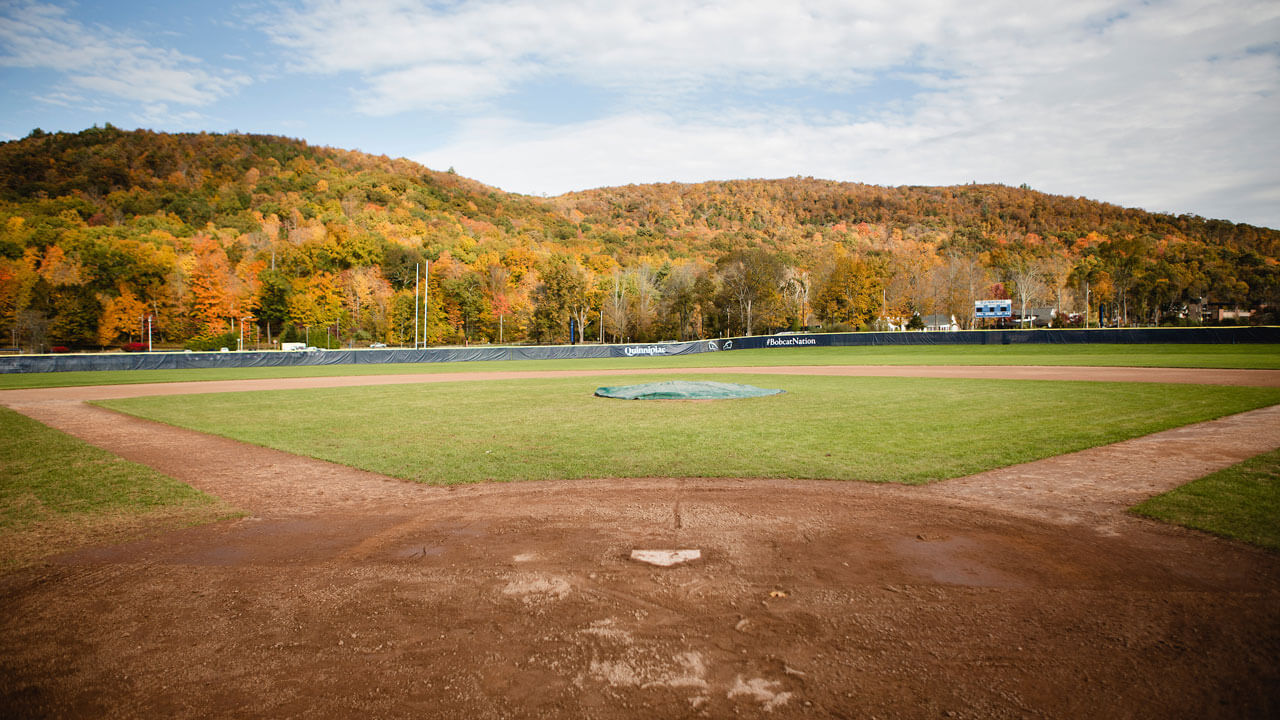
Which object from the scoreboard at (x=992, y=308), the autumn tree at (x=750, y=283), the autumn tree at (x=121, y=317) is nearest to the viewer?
the autumn tree at (x=121, y=317)

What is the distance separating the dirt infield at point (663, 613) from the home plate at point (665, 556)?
0.11 m

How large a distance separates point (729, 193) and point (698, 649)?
6837 inches

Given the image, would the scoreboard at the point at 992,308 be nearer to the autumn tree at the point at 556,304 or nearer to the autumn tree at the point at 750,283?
the autumn tree at the point at 750,283

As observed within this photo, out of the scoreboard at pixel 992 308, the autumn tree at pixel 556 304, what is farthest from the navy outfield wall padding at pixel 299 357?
the scoreboard at pixel 992 308

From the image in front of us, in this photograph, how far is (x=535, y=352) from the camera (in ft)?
160

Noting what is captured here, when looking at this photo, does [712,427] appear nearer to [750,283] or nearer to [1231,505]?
[1231,505]

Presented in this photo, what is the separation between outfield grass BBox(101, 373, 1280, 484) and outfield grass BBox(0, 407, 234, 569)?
7.14 ft

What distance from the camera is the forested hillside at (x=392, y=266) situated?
7106 centimetres

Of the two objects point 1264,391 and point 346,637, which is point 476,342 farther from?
point 346,637

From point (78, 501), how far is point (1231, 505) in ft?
40.5

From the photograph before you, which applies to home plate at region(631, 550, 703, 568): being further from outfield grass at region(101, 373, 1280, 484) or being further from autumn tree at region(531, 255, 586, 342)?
autumn tree at region(531, 255, 586, 342)

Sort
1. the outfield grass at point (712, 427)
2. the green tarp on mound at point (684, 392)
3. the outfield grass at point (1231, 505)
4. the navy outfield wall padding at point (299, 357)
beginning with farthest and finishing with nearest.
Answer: the navy outfield wall padding at point (299, 357) < the green tarp on mound at point (684, 392) < the outfield grass at point (712, 427) < the outfield grass at point (1231, 505)

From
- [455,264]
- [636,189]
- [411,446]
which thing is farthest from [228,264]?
[636,189]

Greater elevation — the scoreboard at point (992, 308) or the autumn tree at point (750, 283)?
the autumn tree at point (750, 283)
